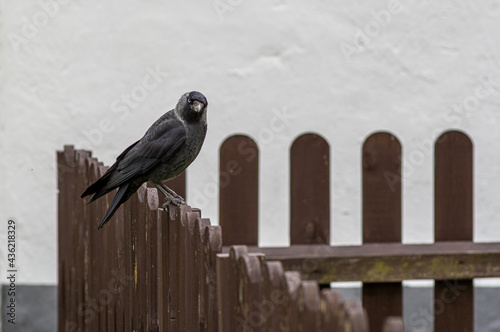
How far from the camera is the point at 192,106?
10.4 ft

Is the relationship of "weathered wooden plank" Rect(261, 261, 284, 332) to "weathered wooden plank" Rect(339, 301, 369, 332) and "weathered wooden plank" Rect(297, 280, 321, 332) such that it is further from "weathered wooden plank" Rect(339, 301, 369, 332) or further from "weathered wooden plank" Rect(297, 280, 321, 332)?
"weathered wooden plank" Rect(339, 301, 369, 332)

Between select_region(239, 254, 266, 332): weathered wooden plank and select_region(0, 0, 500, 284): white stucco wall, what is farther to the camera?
select_region(0, 0, 500, 284): white stucco wall

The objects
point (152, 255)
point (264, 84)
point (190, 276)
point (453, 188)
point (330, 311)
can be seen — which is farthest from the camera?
point (264, 84)

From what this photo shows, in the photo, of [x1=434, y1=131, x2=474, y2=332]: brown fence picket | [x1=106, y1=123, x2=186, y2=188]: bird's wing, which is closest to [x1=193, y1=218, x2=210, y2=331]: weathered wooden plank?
[x1=106, y1=123, x2=186, y2=188]: bird's wing

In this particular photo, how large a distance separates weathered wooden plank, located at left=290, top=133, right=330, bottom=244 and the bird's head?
409 mm

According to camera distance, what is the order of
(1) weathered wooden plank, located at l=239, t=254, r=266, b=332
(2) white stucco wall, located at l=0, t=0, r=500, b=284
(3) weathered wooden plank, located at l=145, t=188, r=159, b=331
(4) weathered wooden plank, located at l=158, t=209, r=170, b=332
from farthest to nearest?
(2) white stucco wall, located at l=0, t=0, r=500, b=284
(3) weathered wooden plank, located at l=145, t=188, r=159, b=331
(4) weathered wooden plank, located at l=158, t=209, r=170, b=332
(1) weathered wooden plank, located at l=239, t=254, r=266, b=332

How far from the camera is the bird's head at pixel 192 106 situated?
3168mm

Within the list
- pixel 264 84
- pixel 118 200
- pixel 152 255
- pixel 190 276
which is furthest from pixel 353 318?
pixel 264 84

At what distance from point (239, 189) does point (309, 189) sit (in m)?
0.27

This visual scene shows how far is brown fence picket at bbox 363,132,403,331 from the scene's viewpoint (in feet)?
11.0

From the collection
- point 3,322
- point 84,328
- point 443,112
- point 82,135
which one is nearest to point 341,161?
point 443,112

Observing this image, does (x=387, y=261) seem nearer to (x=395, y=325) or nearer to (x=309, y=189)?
(x=309, y=189)

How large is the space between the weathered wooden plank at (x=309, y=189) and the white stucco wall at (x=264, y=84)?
5.56 feet

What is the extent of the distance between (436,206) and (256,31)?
2113 millimetres
